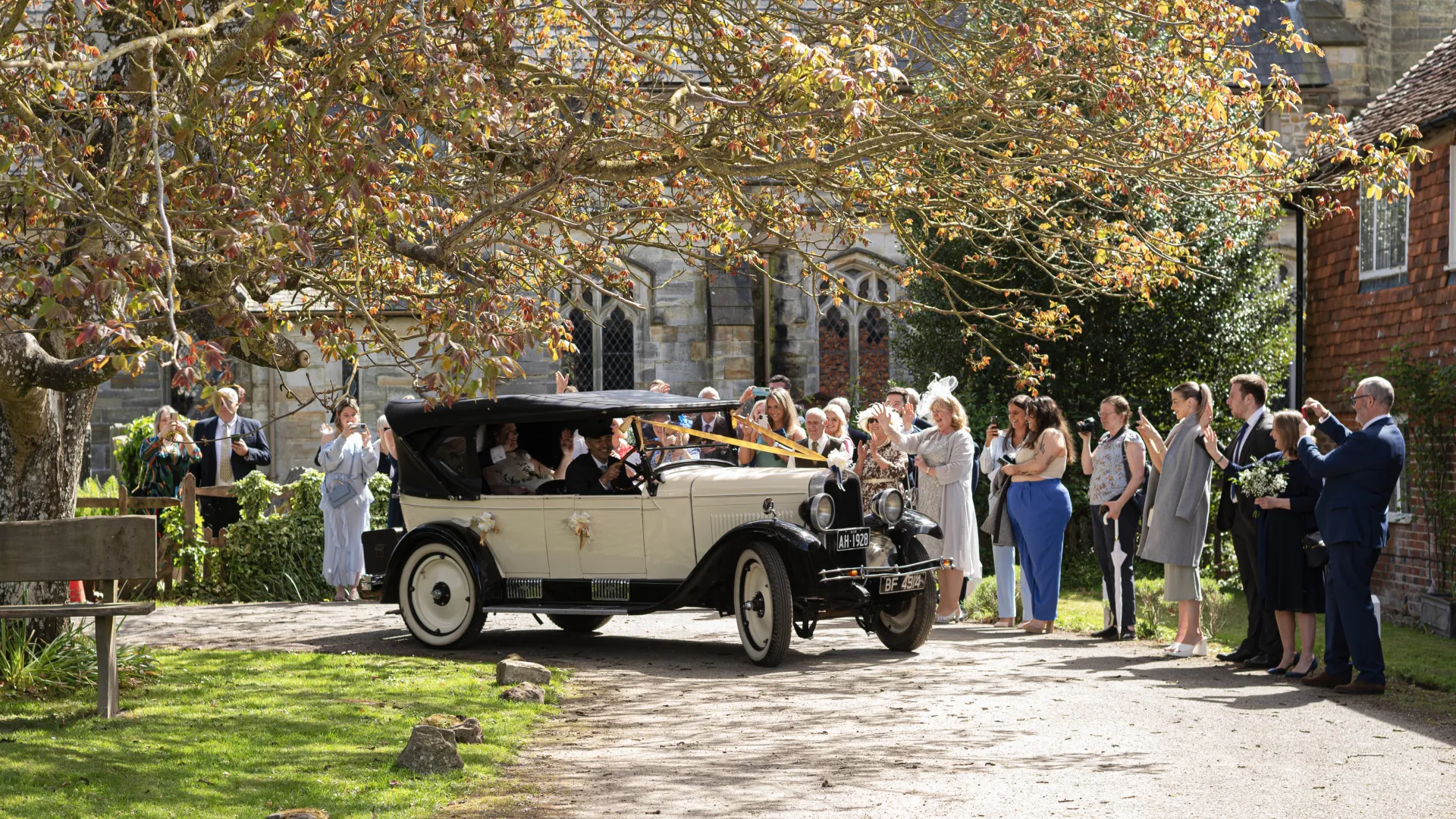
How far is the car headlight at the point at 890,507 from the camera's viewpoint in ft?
37.5

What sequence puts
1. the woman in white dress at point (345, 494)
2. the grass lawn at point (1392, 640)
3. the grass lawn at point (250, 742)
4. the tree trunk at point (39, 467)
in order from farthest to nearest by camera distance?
the woman in white dress at point (345, 494) < the grass lawn at point (1392, 640) < the tree trunk at point (39, 467) < the grass lawn at point (250, 742)

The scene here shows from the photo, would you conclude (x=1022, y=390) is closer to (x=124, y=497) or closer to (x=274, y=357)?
(x=124, y=497)

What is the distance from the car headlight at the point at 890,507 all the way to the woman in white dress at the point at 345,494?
21.1 feet

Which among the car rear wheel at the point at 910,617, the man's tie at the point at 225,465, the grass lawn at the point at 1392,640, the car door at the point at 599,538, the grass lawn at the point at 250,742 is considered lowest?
the grass lawn at the point at 1392,640

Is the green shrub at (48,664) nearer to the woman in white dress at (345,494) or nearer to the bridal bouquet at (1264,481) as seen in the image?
the woman in white dress at (345,494)

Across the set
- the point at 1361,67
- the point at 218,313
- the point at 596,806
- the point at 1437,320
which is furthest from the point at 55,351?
the point at 1361,67

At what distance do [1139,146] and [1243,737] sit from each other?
5.08m

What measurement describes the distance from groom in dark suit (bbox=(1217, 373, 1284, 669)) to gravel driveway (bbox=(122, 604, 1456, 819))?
12.9 inches

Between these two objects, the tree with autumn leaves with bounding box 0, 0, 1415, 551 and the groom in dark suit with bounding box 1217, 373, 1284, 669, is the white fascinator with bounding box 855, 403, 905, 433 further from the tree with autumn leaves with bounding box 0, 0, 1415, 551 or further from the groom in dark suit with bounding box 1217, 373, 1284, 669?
the groom in dark suit with bounding box 1217, 373, 1284, 669

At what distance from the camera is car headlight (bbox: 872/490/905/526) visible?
11430mm

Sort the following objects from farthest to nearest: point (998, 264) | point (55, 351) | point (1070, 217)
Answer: point (998, 264)
point (1070, 217)
point (55, 351)

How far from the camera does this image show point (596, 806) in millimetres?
6738

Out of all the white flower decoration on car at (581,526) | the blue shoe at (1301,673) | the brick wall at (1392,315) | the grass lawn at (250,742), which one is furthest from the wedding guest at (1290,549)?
the brick wall at (1392,315)

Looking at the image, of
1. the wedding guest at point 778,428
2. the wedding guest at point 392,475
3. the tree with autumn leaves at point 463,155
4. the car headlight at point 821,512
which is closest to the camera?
the tree with autumn leaves at point 463,155
